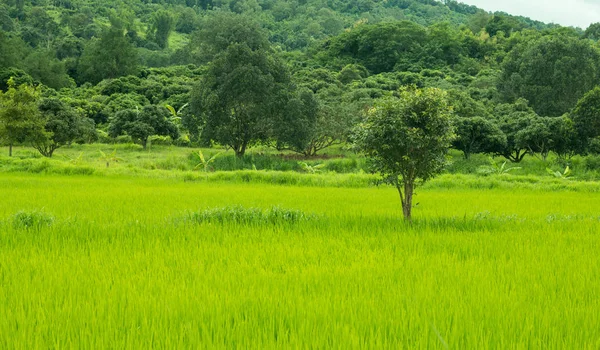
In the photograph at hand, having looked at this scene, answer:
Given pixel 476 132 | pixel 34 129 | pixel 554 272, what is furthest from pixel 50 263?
pixel 476 132

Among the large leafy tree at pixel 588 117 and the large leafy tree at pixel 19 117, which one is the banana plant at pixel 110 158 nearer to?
the large leafy tree at pixel 19 117

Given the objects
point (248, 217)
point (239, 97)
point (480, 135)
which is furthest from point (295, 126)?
point (248, 217)

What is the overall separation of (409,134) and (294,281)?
16.5 ft

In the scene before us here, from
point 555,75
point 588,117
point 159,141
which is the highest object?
point 555,75

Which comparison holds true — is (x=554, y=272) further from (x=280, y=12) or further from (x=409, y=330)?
(x=280, y=12)

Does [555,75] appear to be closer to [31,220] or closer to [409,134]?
[409,134]

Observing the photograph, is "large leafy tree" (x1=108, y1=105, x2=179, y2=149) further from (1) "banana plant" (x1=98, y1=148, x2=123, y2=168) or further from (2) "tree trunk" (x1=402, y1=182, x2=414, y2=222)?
(2) "tree trunk" (x1=402, y1=182, x2=414, y2=222)

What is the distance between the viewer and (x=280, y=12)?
141 metres

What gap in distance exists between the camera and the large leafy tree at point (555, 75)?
1732 inches

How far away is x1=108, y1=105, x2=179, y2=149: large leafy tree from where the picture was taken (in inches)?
1281

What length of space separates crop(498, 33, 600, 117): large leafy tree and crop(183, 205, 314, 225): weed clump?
138 ft

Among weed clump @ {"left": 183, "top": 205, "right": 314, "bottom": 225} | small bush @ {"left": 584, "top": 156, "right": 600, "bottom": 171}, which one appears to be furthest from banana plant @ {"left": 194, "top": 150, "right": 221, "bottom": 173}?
small bush @ {"left": 584, "top": 156, "right": 600, "bottom": 171}

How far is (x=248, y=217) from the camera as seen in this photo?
9281mm

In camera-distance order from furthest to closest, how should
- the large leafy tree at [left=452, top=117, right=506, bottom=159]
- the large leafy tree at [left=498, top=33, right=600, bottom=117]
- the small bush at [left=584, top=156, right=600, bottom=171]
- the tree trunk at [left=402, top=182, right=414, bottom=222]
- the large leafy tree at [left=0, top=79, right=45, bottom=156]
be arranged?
1. the large leafy tree at [left=498, top=33, right=600, bottom=117]
2. the large leafy tree at [left=452, top=117, right=506, bottom=159]
3. the small bush at [left=584, top=156, right=600, bottom=171]
4. the large leafy tree at [left=0, top=79, right=45, bottom=156]
5. the tree trunk at [left=402, top=182, right=414, bottom=222]
